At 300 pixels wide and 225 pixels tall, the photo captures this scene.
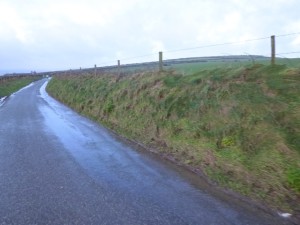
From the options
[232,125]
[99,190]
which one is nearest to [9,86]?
[232,125]

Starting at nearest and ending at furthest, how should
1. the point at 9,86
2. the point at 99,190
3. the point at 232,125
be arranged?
1. the point at 99,190
2. the point at 232,125
3. the point at 9,86

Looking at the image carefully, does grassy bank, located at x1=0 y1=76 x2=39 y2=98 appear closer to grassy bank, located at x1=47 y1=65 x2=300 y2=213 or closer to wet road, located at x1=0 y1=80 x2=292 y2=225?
grassy bank, located at x1=47 y1=65 x2=300 y2=213

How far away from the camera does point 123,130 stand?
13.6 metres

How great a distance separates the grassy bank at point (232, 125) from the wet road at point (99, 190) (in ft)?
2.19

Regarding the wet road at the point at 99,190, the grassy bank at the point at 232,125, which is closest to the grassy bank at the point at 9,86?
the grassy bank at the point at 232,125

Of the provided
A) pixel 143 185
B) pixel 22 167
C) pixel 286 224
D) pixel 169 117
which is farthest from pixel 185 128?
pixel 286 224

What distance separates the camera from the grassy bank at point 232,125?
23.1ft

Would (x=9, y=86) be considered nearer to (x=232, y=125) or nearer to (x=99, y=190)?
(x=232, y=125)

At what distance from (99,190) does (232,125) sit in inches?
131

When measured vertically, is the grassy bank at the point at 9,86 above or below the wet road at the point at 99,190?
above

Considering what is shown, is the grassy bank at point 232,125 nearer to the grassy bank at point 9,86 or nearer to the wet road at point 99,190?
the wet road at point 99,190

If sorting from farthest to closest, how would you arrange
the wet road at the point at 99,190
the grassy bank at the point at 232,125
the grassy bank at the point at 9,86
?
the grassy bank at the point at 9,86, the grassy bank at the point at 232,125, the wet road at the point at 99,190

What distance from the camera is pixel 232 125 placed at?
8.95m

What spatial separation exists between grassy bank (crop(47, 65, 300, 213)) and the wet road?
0.67 meters
